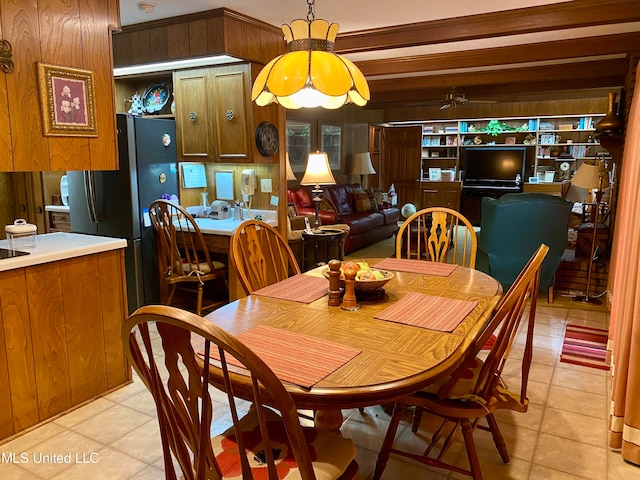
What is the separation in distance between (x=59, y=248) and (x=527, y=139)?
8.79m

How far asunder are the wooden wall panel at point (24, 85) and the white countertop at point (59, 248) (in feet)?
1.41

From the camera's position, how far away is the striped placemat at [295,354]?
1.40 m

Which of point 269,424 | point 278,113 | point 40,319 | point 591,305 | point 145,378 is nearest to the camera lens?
point 145,378

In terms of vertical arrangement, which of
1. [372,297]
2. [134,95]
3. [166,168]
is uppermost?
[134,95]

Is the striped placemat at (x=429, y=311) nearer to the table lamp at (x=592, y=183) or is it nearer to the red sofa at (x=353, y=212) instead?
the table lamp at (x=592, y=183)

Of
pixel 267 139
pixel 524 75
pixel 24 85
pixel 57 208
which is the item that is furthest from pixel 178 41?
pixel 524 75

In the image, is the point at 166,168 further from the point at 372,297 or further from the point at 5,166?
the point at 372,297

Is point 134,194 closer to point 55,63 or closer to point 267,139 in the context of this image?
point 267,139

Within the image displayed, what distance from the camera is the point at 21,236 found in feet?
8.25

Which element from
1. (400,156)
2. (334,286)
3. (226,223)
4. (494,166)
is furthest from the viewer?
(400,156)

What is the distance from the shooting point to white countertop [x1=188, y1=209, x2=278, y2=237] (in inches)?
154

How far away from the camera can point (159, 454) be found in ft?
7.38

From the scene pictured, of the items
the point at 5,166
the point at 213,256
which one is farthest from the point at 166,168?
the point at 5,166

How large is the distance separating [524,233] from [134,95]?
409 cm
